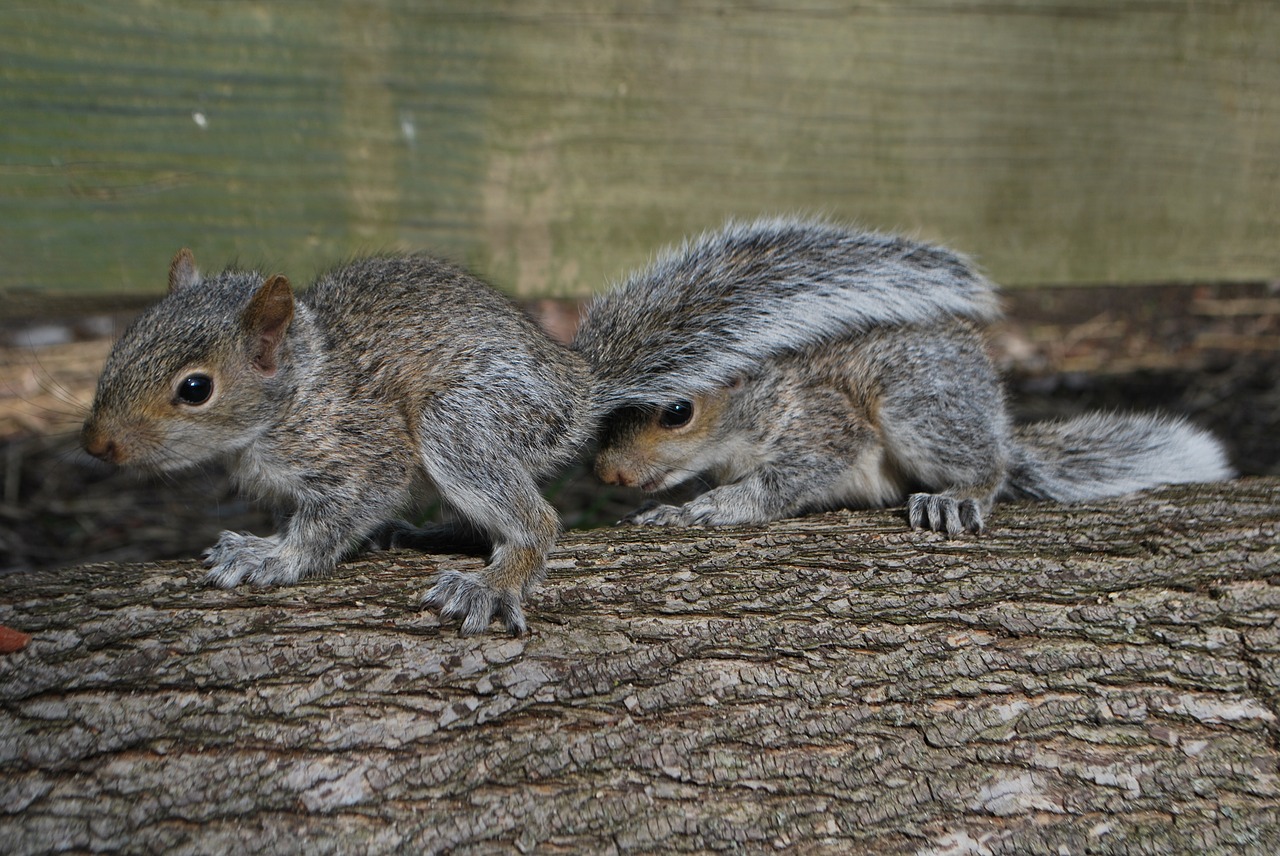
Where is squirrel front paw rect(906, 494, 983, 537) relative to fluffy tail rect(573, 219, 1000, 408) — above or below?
below

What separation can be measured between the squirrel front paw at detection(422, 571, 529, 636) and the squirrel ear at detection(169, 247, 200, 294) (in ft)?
2.87

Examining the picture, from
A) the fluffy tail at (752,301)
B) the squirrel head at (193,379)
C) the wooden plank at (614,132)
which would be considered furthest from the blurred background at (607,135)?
the squirrel head at (193,379)

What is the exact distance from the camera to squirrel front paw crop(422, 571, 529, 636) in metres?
1.94

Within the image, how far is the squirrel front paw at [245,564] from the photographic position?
206 cm

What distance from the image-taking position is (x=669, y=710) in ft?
6.04

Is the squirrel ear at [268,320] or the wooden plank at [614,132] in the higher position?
the wooden plank at [614,132]

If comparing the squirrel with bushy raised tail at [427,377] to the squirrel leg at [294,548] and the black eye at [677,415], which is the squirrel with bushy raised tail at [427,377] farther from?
the black eye at [677,415]

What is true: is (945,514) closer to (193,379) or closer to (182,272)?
(193,379)

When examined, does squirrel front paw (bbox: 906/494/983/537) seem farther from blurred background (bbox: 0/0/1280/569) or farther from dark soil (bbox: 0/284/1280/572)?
dark soil (bbox: 0/284/1280/572)

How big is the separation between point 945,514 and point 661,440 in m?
0.68

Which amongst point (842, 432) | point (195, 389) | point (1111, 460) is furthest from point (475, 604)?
point (1111, 460)

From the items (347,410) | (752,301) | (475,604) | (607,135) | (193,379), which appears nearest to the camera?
(475,604)

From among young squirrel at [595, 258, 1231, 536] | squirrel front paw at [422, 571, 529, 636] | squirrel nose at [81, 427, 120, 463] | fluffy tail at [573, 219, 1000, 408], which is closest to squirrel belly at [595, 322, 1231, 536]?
young squirrel at [595, 258, 1231, 536]

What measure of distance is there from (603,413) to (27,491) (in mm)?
2621
